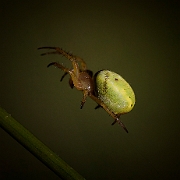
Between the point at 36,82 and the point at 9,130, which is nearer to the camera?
the point at 9,130

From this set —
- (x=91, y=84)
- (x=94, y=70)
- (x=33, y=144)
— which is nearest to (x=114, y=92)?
(x=91, y=84)

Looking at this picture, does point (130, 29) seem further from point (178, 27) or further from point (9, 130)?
point (9, 130)

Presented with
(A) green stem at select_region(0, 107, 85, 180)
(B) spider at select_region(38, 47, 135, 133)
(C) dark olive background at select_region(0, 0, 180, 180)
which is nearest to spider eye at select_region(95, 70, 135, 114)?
(B) spider at select_region(38, 47, 135, 133)

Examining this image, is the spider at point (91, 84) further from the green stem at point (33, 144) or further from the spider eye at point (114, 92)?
the green stem at point (33, 144)

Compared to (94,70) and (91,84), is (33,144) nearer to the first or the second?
(91,84)

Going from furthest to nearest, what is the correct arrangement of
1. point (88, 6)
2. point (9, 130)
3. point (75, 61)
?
point (88, 6) → point (75, 61) → point (9, 130)

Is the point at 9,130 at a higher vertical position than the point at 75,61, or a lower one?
lower

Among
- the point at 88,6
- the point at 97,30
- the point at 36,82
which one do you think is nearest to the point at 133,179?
the point at 36,82
